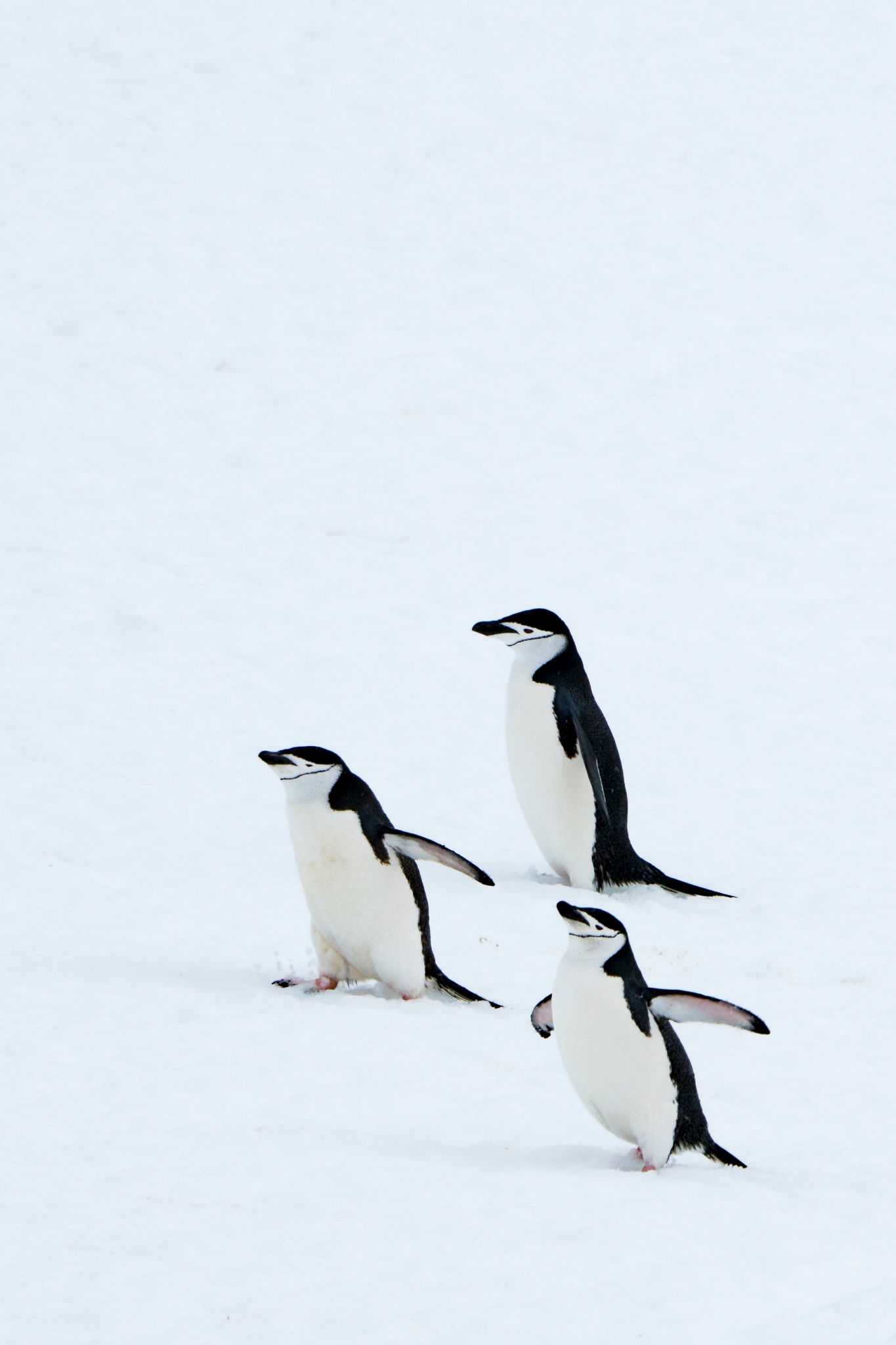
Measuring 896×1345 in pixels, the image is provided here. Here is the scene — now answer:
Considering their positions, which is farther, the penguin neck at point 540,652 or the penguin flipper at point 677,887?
the penguin neck at point 540,652

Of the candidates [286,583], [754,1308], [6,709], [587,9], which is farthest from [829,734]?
[587,9]

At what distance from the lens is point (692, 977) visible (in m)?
4.75

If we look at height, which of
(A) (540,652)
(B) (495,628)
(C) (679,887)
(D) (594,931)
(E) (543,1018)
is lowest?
(C) (679,887)

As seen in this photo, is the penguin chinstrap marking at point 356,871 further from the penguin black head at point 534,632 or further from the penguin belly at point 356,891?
the penguin black head at point 534,632

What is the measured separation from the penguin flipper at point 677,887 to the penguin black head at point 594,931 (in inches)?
94.4

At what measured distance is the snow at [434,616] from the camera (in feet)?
9.40

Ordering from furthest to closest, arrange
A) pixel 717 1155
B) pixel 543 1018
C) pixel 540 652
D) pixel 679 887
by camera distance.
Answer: pixel 540 652 → pixel 679 887 → pixel 543 1018 → pixel 717 1155

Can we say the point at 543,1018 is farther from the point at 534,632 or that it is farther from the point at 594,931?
the point at 534,632

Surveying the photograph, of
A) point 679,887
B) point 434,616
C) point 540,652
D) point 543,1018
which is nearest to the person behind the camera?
point 543,1018

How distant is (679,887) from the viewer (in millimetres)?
5680

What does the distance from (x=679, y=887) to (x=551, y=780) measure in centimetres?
58

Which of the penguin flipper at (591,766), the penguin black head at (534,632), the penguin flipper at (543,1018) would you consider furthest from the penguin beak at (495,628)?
the penguin flipper at (543,1018)

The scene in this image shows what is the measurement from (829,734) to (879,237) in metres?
7.40

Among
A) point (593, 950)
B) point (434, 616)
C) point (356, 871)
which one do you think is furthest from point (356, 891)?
point (434, 616)
